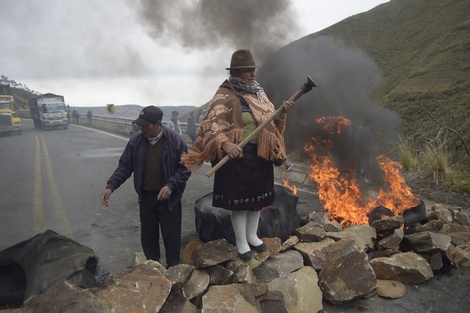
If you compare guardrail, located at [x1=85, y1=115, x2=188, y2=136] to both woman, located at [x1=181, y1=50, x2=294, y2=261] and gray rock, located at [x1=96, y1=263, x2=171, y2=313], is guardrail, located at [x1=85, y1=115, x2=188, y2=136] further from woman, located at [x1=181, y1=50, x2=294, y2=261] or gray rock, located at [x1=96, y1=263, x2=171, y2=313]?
gray rock, located at [x1=96, y1=263, x2=171, y2=313]

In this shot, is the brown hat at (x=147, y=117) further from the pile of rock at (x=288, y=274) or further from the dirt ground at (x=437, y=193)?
the dirt ground at (x=437, y=193)

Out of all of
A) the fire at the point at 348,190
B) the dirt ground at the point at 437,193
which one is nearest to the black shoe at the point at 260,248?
the fire at the point at 348,190

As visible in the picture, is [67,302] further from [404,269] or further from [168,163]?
[404,269]

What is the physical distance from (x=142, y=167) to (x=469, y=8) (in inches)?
920

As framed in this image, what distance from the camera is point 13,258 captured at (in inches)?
129

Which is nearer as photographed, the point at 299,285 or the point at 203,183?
the point at 299,285

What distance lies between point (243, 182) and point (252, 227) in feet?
1.92

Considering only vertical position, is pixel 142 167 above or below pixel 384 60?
below

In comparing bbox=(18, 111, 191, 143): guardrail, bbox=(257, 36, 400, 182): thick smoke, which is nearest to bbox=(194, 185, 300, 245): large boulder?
bbox=(257, 36, 400, 182): thick smoke

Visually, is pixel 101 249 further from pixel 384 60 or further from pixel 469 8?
pixel 469 8

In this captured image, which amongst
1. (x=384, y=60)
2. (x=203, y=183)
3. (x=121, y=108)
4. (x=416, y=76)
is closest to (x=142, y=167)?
(x=203, y=183)

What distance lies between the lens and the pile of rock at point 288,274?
2.48 meters

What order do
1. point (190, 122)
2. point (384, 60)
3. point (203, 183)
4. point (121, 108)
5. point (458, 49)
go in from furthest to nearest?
point (121, 108) → point (384, 60) → point (458, 49) → point (190, 122) → point (203, 183)

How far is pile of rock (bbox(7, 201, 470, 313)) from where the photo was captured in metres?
2.48
